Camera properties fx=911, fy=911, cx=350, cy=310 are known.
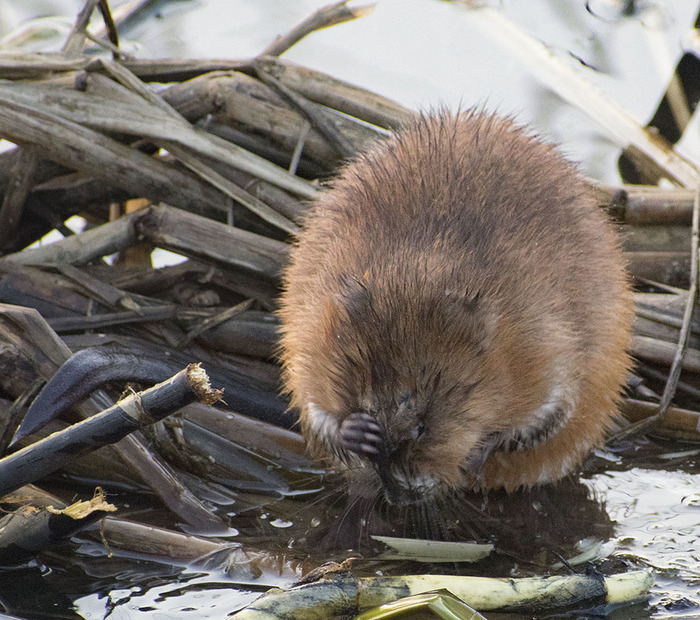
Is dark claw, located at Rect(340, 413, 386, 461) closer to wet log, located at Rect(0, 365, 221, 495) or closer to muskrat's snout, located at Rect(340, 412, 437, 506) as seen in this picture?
muskrat's snout, located at Rect(340, 412, 437, 506)

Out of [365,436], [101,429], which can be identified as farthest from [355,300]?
[101,429]

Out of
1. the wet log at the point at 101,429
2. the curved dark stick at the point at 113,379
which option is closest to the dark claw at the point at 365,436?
the wet log at the point at 101,429

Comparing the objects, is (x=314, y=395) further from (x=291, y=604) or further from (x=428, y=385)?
(x=291, y=604)

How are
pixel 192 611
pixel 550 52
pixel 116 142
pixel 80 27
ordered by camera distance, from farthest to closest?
pixel 550 52, pixel 80 27, pixel 116 142, pixel 192 611

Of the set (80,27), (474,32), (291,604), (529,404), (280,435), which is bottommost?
(280,435)

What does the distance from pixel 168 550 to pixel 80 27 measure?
9.24 ft

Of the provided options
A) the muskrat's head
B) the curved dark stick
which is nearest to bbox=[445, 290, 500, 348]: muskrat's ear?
the muskrat's head

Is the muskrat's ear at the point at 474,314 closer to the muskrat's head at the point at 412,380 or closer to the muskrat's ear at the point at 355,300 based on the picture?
the muskrat's head at the point at 412,380

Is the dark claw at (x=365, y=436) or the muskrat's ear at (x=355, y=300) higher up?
the muskrat's ear at (x=355, y=300)

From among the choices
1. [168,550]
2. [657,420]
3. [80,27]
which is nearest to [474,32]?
[80,27]

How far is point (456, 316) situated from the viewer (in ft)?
8.85

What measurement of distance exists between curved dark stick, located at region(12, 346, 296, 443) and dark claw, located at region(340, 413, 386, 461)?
2.95 feet

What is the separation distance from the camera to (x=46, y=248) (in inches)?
152

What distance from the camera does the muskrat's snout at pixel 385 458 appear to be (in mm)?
2568
